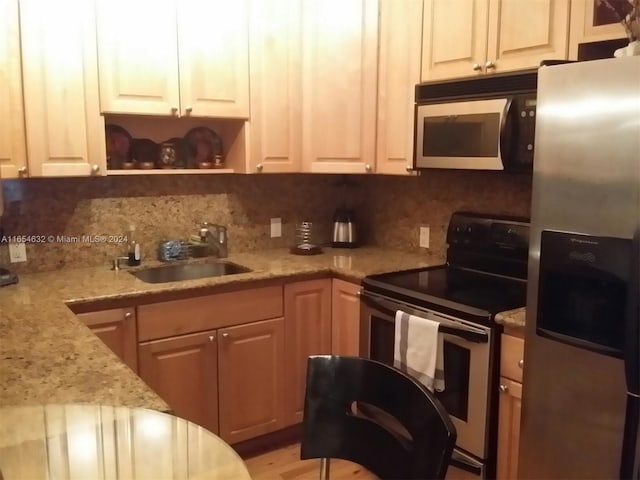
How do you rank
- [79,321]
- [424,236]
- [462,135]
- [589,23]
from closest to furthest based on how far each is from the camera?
[79,321]
[589,23]
[462,135]
[424,236]

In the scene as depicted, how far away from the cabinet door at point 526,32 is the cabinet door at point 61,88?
5.58 ft

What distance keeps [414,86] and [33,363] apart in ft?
6.71

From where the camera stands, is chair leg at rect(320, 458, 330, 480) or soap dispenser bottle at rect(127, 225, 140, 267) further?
soap dispenser bottle at rect(127, 225, 140, 267)

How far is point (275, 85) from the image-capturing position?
311cm

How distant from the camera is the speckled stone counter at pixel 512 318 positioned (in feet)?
7.04

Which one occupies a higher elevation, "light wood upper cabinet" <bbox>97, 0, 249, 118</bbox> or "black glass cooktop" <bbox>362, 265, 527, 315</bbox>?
"light wood upper cabinet" <bbox>97, 0, 249, 118</bbox>

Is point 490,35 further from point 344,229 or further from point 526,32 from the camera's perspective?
point 344,229

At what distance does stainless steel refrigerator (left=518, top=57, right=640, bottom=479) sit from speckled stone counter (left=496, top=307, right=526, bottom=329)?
0.37 ft

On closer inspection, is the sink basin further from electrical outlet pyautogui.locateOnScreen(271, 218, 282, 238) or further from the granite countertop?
electrical outlet pyautogui.locateOnScreen(271, 218, 282, 238)

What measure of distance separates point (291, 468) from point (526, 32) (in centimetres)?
218

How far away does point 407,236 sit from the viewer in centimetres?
346

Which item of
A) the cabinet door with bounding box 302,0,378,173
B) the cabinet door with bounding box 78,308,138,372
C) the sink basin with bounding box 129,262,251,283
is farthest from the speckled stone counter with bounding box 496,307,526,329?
the cabinet door with bounding box 78,308,138,372

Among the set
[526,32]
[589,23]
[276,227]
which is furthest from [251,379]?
[589,23]

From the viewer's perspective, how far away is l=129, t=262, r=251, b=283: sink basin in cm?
311
